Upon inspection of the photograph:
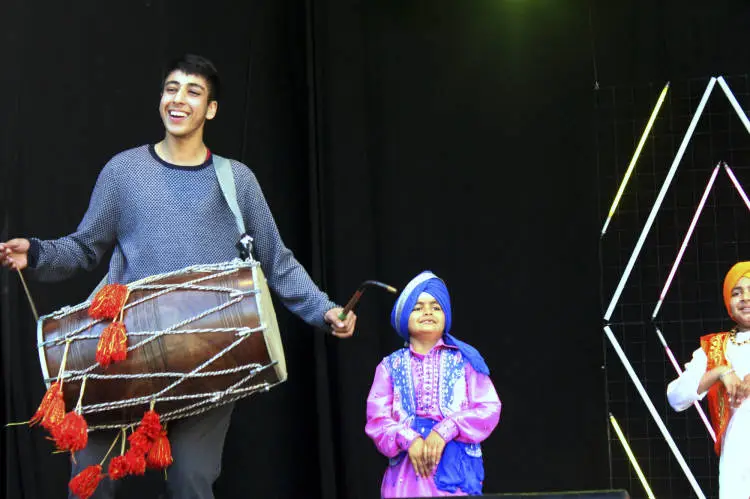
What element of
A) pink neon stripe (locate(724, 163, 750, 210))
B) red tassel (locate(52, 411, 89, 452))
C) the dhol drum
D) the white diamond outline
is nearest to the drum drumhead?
the dhol drum

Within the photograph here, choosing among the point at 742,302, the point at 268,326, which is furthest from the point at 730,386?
the point at 268,326

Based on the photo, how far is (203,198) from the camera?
3.49 metres

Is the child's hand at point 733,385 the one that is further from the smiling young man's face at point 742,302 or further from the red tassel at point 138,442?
the red tassel at point 138,442

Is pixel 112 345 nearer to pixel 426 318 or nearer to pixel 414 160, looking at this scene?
pixel 426 318

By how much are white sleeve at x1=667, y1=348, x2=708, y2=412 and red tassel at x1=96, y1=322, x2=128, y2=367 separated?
6.14ft

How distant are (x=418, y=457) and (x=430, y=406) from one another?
189mm

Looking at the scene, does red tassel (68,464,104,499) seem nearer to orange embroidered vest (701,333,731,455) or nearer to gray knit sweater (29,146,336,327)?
gray knit sweater (29,146,336,327)

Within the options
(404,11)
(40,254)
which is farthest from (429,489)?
(404,11)

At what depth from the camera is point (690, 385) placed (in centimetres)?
383

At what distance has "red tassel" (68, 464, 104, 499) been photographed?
3.13 meters

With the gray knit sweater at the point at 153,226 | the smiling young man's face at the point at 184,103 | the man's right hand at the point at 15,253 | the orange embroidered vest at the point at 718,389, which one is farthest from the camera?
the orange embroidered vest at the point at 718,389

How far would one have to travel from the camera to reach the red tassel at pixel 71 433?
302 centimetres

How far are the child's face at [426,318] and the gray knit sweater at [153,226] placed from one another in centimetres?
35

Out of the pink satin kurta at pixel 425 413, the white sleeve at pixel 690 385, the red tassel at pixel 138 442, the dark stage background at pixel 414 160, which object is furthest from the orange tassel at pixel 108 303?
the white sleeve at pixel 690 385
